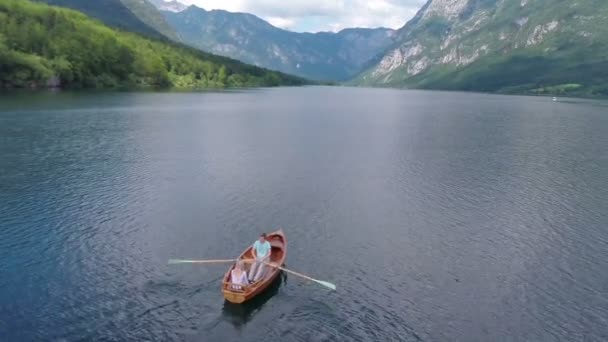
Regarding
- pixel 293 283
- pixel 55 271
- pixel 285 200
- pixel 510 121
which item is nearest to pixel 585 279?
pixel 293 283

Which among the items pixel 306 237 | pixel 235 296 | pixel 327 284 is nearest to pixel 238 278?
pixel 235 296

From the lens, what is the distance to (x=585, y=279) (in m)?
34.6

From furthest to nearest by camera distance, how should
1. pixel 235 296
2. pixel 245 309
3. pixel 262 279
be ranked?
pixel 262 279, pixel 245 309, pixel 235 296

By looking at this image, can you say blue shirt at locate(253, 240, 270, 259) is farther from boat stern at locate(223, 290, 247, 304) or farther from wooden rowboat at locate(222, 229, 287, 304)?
boat stern at locate(223, 290, 247, 304)

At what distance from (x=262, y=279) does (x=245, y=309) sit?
2.38 meters

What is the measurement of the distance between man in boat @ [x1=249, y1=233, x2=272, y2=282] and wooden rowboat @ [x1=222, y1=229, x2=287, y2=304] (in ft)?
1.54

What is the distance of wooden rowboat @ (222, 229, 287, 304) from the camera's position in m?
28.5

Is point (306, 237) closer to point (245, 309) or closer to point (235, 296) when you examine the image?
point (245, 309)

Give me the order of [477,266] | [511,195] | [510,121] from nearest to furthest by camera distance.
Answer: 1. [477,266]
2. [511,195]
3. [510,121]

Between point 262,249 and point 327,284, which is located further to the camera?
point 262,249

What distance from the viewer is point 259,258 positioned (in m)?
33.0

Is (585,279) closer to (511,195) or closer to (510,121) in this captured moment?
(511,195)

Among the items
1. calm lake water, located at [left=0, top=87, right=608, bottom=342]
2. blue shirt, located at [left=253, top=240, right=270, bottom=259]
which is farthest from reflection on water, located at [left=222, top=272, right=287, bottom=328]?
blue shirt, located at [left=253, top=240, right=270, bottom=259]

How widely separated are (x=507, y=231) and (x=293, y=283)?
75.1ft
